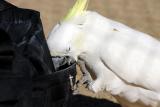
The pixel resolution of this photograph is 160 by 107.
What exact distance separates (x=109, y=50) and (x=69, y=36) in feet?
0.61

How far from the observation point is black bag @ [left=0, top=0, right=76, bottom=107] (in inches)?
56.2

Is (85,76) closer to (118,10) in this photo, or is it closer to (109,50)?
(109,50)

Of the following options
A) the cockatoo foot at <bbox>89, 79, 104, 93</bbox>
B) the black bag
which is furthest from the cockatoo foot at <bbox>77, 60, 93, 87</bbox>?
the black bag

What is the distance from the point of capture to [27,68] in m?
1.50

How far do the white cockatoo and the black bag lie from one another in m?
0.14

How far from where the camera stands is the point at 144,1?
366 centimetres

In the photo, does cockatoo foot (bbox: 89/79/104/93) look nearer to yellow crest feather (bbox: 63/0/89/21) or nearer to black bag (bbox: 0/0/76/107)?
black bag (bbox: 0/0/76/107)

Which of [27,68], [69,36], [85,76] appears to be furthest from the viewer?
[85,76]

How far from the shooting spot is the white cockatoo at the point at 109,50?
180 cm

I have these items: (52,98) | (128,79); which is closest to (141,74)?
(128,79)

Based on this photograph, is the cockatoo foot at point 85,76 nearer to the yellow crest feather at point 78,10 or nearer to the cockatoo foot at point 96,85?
the cockatoo foot at point 96,85

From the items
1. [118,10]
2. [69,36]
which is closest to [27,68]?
[69,36]

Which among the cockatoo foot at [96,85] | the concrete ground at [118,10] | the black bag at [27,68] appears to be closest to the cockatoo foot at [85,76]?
the cockatoo foot at [96,85]

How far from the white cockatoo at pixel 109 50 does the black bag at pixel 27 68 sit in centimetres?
14
